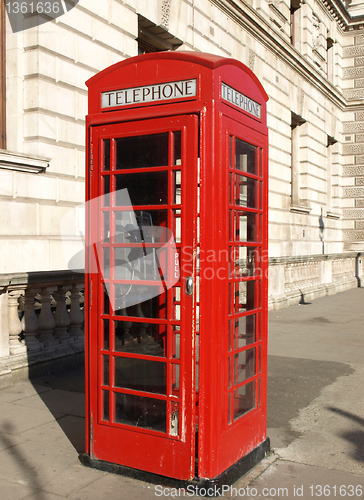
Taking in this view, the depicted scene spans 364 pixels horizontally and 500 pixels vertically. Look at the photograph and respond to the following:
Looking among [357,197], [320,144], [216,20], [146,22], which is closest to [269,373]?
[146,22]

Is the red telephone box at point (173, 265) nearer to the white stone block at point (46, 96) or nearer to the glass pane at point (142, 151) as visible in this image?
the glass pane at point (142, 151)

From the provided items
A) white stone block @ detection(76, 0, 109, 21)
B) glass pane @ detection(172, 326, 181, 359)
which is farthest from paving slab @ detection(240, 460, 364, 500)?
white stone block @ detection(76, 0, 109, 21)

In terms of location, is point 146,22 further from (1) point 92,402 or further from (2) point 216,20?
(1) point 92,402

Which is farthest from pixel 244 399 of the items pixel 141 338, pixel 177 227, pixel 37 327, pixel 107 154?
pixel 37 327

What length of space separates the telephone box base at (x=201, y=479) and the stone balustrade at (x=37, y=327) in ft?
8.34

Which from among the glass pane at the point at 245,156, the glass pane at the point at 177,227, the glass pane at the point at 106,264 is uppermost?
the glass pane at the point at 245,156

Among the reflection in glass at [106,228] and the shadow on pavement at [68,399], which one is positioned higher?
the reflection in glass at [106,228]

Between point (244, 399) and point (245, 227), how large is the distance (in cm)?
123

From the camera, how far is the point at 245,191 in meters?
3.87

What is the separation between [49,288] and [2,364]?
114cm

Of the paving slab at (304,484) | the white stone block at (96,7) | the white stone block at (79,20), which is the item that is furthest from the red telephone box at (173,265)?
Answer: the white stone block at (96,7)

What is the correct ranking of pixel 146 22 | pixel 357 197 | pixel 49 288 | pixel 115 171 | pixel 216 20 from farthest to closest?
pixel 357 197, pixel 216 20, pixel 146 22, pixel 49 288, pixel 115 171

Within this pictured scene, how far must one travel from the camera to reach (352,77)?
968 inches

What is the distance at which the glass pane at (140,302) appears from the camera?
11.8 feet
